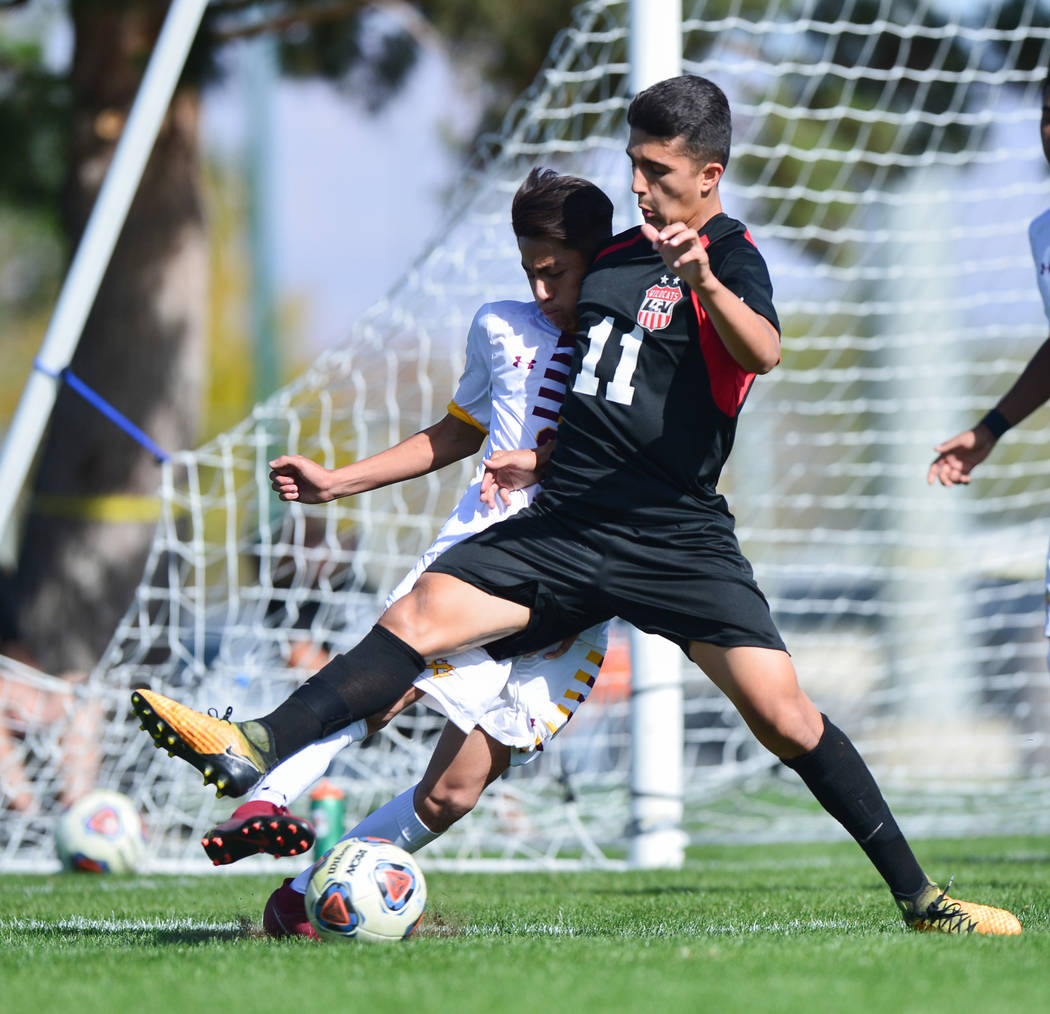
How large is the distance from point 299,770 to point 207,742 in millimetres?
295

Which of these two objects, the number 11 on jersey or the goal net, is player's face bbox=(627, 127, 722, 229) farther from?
the goal net

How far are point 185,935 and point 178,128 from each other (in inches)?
288

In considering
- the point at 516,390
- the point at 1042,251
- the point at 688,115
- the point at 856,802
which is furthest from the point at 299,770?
the point at 1042,251

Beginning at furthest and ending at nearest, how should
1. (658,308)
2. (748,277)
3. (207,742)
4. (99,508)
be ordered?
(99,508) → (658,308) → (748,277) → (207,742)

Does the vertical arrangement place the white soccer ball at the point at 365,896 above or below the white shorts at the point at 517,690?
below

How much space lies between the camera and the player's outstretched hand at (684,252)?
3033mm

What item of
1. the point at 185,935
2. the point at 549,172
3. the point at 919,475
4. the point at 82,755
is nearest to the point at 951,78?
the point at 919,475

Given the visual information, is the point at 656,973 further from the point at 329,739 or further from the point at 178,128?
the point at 178,128

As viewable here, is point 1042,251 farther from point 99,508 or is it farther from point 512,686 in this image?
point 99,508

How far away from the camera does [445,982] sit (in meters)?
2.67

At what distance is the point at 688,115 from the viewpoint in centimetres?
336

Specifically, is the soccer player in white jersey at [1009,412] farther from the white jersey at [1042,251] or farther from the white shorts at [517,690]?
→ the white shorts at [517,690]

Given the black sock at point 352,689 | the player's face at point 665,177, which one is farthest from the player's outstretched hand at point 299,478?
the player's face at point 665,177

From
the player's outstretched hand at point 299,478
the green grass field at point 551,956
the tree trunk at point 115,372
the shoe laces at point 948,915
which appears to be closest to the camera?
the green grass field at point 551,956
